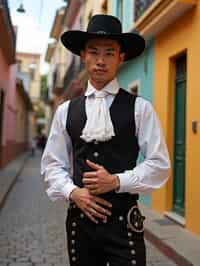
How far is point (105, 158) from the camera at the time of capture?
1900 mm

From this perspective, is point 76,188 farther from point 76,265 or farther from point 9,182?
point 9,182

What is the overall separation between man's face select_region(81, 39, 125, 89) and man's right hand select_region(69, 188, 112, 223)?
0.57 meters

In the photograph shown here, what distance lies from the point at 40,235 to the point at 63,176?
405cm

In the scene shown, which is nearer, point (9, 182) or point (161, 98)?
point (161, 98)

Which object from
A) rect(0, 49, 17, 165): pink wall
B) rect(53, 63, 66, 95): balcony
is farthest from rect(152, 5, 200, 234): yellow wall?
rect(53, 63, 66, 95): balcony

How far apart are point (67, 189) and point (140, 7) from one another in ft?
24.0

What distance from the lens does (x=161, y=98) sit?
289 inches

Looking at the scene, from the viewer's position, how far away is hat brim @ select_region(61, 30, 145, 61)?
1.98 metres

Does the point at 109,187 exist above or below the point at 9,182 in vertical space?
above

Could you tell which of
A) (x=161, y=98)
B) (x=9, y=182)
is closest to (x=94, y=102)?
(x=161, y=98)

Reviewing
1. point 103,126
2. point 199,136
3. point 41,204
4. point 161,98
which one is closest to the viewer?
Answer: point 103,126

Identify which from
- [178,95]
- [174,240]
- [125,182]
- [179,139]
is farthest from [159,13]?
[125,182]

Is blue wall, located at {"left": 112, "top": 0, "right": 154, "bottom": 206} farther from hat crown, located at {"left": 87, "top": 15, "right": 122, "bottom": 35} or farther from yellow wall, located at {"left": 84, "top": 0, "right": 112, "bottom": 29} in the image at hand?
hat crown, located at {"left": 87, "top": 15, "right": 122, "bottom": 35}

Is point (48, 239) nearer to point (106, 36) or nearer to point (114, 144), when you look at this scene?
point (114, 144)
